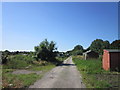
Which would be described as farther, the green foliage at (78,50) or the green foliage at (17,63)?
the green foliage at (78,50)

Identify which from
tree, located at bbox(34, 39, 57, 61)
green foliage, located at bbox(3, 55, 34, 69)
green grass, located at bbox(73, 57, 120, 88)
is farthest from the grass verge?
tree, located at bbox(34, 39, 57, 61)

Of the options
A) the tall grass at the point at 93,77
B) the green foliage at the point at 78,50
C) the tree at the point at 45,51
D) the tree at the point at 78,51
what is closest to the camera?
the tall grass at the point at 93,77

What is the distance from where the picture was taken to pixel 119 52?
18.0m

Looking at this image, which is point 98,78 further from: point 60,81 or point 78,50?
point 78,50

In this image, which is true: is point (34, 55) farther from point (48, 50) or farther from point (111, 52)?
point (111, 52)

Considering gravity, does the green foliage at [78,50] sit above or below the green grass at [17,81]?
above

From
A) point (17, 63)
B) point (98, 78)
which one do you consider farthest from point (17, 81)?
point (17, 63)

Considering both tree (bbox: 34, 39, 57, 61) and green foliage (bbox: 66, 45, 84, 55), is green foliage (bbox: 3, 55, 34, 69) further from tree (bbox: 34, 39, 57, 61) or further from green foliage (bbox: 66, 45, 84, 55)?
green foliage (bbox: 66, 45, 84, 55)

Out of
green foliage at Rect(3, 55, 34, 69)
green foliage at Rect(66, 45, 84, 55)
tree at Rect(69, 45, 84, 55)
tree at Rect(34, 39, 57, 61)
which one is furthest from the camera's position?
green foliage at Rect(66, 45, 84, 55)

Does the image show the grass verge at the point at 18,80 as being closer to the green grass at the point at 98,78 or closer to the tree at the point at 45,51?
the green grass at the point at 98,78

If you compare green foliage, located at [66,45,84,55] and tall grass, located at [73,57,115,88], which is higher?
green foliage, located at [66,45,84,55]

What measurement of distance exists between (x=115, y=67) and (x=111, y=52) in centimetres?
190

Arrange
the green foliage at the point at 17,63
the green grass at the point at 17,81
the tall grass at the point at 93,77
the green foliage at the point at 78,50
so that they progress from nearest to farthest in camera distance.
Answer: the green grass at the point at 17,81
the tall grass at the point at 93,77
the green foliage at the point at 17,63
the green foliage at the point at 78,50

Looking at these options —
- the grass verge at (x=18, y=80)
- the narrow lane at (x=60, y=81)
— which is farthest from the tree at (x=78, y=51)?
the grass verge at (x=18, y=80)
